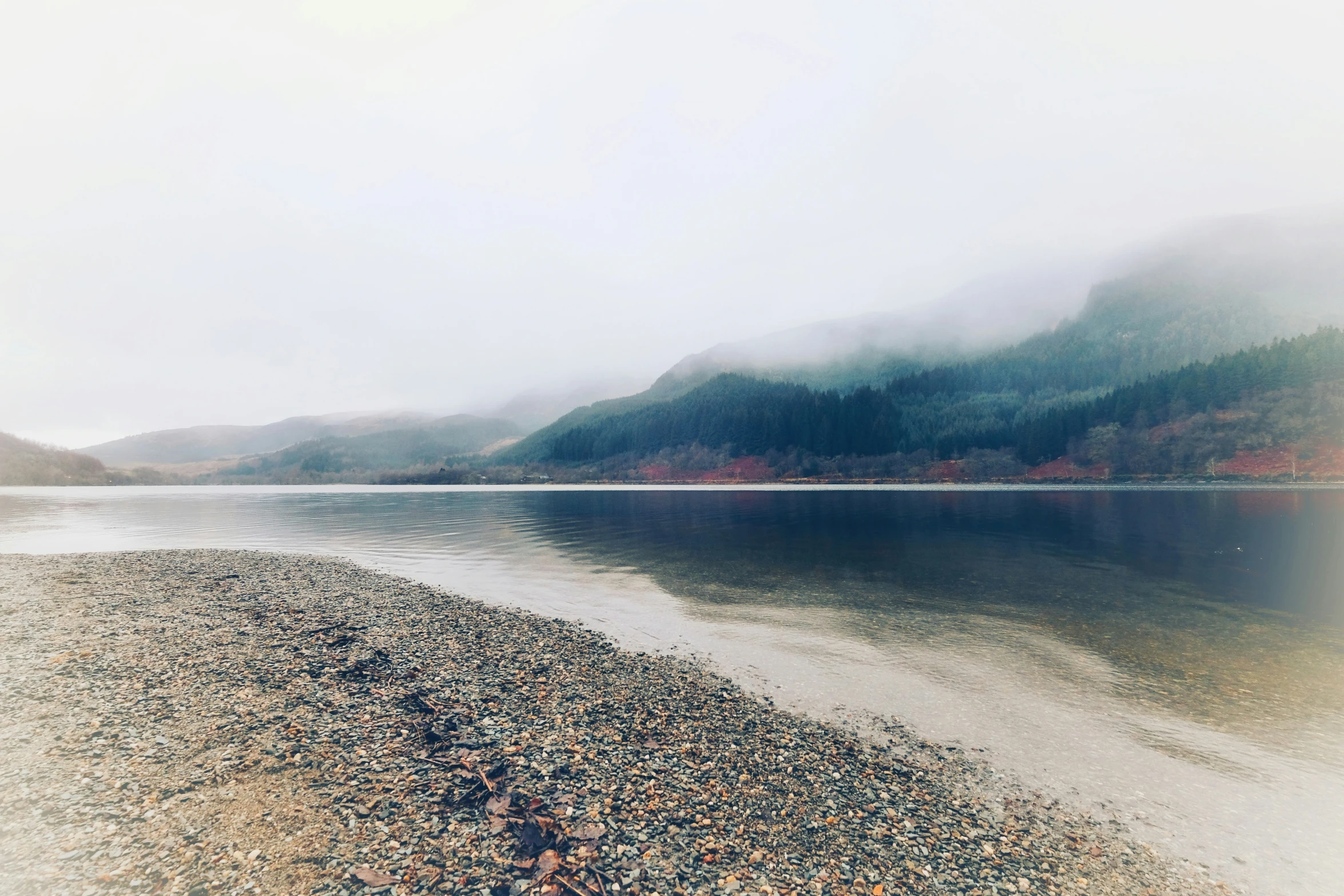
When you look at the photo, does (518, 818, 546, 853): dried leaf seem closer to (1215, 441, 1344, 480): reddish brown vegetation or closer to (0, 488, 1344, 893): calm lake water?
(0, 488, 1344, 893): calm lake water

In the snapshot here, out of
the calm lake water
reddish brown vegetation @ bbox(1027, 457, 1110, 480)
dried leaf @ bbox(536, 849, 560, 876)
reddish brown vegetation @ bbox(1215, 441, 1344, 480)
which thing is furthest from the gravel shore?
reddish brown vegetation @ bbox(1027, 457, 1110, 480)

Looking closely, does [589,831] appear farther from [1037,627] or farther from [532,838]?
[1037,627]

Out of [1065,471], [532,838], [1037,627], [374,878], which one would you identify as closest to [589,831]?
[532,838]

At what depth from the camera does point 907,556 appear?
40.3 m

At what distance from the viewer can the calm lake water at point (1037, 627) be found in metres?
10.9

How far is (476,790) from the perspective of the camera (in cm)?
952

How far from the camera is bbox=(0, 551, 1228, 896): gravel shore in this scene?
761cm

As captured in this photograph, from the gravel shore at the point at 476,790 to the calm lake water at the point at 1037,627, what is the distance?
2023 mm

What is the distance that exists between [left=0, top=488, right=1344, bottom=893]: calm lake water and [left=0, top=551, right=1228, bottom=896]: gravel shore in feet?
6.64

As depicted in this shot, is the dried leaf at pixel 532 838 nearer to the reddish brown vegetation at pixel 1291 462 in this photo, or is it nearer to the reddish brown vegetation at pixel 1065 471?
the reddish brown vegetation at pixel 1291 462

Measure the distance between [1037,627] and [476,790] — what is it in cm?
2228

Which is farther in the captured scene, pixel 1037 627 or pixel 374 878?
pixel 1037 627

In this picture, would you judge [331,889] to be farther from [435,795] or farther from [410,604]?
[410,604]

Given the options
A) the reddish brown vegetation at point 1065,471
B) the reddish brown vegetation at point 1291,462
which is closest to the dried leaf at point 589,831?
the reddish brown vegetation at point 1291,462
